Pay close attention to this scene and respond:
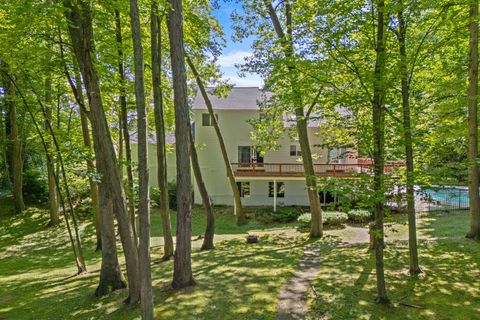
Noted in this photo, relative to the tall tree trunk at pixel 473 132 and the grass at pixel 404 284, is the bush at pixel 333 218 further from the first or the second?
the tall tree trunk at pixel 473 132

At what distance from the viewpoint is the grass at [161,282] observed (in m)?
6.64

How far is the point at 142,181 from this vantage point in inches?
214

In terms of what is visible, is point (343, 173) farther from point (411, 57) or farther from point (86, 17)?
point (86, 17)

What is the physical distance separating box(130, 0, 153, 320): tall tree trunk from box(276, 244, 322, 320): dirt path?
2593mm

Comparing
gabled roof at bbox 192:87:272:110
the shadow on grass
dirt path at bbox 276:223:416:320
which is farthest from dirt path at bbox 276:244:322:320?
gabled roof at bbox 192:87:272:110

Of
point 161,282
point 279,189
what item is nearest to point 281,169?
point 279,189

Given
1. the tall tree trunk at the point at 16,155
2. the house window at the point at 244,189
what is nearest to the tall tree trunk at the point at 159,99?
the house window at the point at 244,189

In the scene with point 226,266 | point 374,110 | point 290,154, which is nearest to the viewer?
point 374,110

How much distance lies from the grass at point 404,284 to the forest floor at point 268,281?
0.06 feet

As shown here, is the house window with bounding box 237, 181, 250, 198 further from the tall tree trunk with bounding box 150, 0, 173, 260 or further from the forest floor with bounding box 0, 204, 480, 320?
→ the tall tree trunk with bounding box 150, 0, 173, 260

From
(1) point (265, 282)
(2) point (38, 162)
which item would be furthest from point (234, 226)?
(2) point (38, 162)

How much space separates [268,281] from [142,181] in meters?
4.59

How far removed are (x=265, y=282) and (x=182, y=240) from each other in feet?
7.95

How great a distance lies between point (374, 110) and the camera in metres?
6.36
